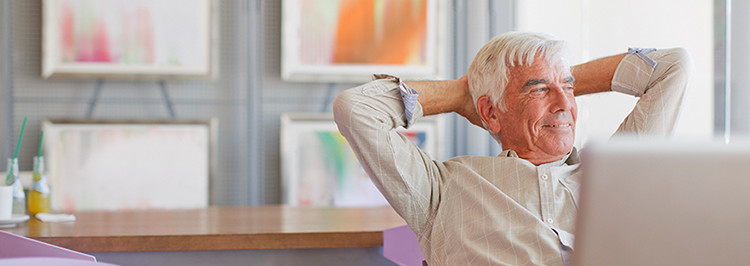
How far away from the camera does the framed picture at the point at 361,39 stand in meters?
3.10

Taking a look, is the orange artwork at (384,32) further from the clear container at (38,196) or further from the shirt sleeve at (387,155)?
the shirt sleeve at (387,155)

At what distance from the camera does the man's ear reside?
1.54m

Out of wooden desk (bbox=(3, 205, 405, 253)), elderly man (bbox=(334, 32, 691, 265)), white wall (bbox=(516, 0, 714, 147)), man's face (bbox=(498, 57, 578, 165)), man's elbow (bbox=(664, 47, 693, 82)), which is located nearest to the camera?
elderly man (bbox=(334, 32, 691, 265))

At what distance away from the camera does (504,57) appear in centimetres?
148

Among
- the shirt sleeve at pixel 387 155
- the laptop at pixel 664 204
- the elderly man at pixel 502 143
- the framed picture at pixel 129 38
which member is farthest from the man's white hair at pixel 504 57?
the framed picture at pixel 129 38

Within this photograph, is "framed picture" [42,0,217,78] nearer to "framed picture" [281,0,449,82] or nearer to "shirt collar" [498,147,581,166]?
"framed picture" [281,0,449,82]

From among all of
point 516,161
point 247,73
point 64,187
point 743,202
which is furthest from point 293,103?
point 743,202

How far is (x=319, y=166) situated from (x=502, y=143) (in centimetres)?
171

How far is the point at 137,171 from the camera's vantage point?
120 inches

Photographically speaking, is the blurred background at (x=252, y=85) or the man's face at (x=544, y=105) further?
the blurred background at (x=252, y=85)

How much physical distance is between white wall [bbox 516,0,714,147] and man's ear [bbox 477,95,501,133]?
2.13ft

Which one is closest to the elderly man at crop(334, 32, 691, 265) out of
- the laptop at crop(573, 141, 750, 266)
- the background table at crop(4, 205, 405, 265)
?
the background table at crop(4, 205, 405, 265)

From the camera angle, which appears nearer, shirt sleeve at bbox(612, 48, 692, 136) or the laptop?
the laptop

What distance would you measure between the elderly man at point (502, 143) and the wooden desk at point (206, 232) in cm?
38
